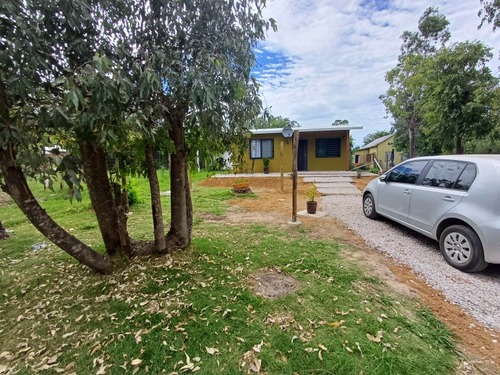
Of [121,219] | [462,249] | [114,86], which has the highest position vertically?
[114,86]

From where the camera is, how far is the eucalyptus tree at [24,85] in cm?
153

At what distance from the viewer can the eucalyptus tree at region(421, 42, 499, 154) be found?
8781 mm

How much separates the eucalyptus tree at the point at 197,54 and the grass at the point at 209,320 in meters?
1.42

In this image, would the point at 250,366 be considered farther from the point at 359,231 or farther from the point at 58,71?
the point at 359,231

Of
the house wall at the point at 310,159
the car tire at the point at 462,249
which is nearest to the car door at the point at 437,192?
the car tire at the point at 462,249

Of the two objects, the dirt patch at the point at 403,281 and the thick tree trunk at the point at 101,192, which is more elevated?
the thick tree trunk at the point at 101,192

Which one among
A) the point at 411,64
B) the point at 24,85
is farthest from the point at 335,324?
the point at 411,64

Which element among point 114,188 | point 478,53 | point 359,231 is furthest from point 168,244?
point 478,53

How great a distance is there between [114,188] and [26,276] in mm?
1670

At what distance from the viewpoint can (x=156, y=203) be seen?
3115mm

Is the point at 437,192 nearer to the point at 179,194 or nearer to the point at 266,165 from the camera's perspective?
the point at 179,194

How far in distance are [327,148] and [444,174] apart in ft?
39.9

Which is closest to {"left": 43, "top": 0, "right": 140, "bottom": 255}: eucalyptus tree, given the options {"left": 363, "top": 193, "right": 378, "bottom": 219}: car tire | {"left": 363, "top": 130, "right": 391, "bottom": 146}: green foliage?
{"left": 363, "top": 193, "right": 378, "bottom": 219}: car tire

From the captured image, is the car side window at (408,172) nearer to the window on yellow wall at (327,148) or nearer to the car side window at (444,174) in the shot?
the car side window at (444,174)
